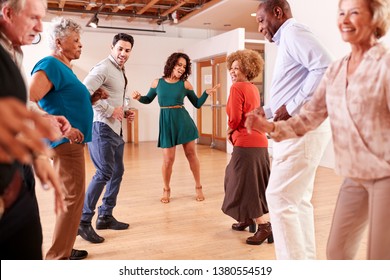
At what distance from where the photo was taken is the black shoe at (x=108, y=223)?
3.29 metres

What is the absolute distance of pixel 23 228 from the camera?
4.06 feet

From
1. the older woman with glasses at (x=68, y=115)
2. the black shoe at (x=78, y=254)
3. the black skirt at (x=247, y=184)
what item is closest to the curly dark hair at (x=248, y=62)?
the black skirt at (x=247, y=184)

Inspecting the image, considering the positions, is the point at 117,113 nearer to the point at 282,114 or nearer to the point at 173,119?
the point at 173,119

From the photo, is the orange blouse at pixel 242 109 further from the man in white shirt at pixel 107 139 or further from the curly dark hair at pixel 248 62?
the man in white shirt at pixel 107 139

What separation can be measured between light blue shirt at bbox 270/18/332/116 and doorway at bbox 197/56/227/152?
20.8ft

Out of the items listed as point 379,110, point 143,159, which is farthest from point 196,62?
point 379,110

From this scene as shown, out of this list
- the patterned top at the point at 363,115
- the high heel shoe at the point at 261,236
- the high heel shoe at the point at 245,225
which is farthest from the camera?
the high heel shoe at the point at 245,225

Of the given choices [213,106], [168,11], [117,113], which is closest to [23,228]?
[117,113]

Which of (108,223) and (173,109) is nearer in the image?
(108,223)

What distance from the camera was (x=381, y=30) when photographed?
1.38 metres

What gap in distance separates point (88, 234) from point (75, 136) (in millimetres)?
1154

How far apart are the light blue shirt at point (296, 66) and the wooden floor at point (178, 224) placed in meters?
1.19

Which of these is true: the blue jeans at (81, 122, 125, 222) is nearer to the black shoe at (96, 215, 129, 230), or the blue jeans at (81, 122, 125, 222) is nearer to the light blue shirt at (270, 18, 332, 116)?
the black shoe at (96, 215, 129, 230)

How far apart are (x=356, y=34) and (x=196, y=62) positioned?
8963mm
